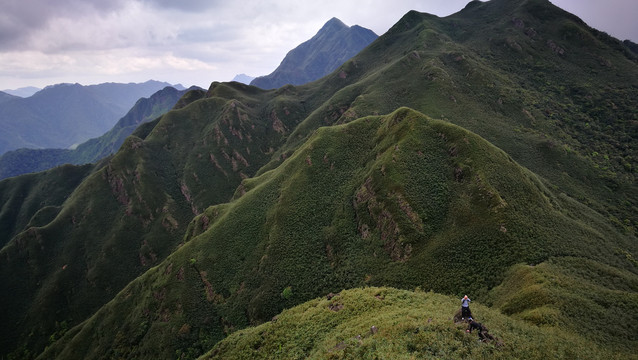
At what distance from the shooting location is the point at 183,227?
160 meters

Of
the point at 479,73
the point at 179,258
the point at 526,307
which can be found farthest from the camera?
the point at 479,73

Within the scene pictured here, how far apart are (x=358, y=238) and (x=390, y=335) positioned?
40.1 metres

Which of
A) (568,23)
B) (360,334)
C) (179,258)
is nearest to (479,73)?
(568,23)

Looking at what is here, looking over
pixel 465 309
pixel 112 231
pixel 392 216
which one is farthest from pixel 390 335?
pixel 112 231

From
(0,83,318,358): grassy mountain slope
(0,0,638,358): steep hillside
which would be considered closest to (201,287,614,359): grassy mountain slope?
(0,0,638,358): steep hillside

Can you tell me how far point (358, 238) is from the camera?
70.8 m

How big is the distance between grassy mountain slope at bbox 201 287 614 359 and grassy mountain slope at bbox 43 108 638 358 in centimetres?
1024

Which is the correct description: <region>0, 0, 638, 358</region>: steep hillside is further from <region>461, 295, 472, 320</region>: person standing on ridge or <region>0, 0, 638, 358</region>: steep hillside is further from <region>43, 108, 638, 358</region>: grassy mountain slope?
<region>461, 295, 472, 320</region>: person standing on ridge

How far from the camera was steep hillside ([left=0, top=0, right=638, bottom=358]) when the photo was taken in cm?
5169

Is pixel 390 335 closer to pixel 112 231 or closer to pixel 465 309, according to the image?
pixel 465 309

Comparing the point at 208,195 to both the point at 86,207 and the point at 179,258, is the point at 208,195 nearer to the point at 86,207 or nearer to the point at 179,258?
the point at 86,207

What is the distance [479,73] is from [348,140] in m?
110

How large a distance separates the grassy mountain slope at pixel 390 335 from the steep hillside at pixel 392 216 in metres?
5.81

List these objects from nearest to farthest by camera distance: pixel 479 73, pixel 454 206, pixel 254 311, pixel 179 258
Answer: pixel 454 206 < pixel 254 311 < pixel 179 258 < pixel 479 73
